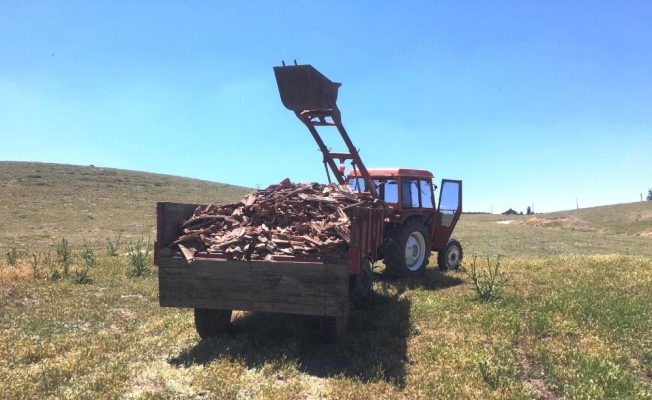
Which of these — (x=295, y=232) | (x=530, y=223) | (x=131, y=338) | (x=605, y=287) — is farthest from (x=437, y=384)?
(x=530, y=223)

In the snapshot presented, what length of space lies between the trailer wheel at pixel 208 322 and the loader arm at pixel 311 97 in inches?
157

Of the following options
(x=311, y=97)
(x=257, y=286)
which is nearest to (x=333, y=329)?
(x=257, y=286)

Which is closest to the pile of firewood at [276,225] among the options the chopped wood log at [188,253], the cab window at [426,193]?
the chopped wood log at [188,253]

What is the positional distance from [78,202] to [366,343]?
1267 inches

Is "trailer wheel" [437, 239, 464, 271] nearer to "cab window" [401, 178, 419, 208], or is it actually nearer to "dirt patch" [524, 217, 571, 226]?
"cab window" [401, 178, 419, 208]

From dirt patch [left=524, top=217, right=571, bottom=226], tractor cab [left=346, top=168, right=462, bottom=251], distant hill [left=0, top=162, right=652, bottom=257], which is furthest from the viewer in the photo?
dirt patch [left=524, top=217, right=571, bottom=226]

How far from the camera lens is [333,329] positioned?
567 centimetres

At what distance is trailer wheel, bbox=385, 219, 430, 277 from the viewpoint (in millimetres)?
9575

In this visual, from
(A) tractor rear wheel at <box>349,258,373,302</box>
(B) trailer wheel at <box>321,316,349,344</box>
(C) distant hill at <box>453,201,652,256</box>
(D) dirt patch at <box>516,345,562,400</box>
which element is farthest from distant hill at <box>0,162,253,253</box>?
(C) distant hill at <box>453,201,652,256</box>

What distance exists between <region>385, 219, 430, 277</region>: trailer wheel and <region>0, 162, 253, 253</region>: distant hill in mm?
13556

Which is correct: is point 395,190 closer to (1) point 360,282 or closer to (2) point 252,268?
(1) point 360,282

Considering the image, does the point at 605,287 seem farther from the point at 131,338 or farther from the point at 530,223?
the point at 530,223

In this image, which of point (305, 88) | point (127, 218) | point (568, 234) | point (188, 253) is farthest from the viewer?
point (568, 234)

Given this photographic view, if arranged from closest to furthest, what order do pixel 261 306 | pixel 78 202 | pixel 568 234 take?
1. pixel 261 306
2. pixel 78 202
3. pixel 568 234
